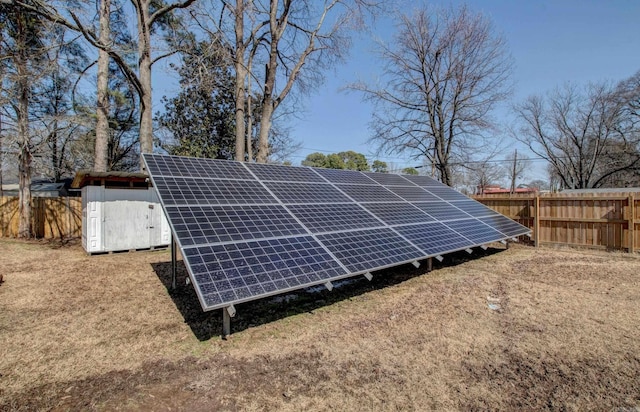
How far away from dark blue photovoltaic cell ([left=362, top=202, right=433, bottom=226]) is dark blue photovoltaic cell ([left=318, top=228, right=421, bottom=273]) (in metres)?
0.75

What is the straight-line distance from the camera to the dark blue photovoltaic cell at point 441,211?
8.39 meters

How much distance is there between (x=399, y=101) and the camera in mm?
16891

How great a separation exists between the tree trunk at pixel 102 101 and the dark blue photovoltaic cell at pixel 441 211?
1199 centimetres

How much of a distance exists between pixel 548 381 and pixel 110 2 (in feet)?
55.7

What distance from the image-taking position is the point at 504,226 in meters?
9.34

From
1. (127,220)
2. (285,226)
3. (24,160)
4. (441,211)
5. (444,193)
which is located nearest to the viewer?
(285,226)

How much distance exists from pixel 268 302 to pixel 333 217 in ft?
6.54

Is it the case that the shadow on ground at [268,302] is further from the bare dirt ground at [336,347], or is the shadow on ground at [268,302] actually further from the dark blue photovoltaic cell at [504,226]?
the dark blue photovoltaic cell at [504,226]

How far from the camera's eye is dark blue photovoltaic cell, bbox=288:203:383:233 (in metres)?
5.67

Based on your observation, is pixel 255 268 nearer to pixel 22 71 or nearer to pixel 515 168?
pixel 22 71

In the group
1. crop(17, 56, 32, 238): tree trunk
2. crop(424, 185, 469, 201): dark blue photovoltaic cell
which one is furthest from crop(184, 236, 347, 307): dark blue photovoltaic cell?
Answer: crop(17, 56, 32, 238): tree trunk

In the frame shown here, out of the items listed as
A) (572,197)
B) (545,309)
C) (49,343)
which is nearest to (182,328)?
(49,343)

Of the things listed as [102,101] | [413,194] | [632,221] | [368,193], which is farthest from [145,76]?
[632,221]

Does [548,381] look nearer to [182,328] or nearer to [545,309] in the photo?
[545,309]
